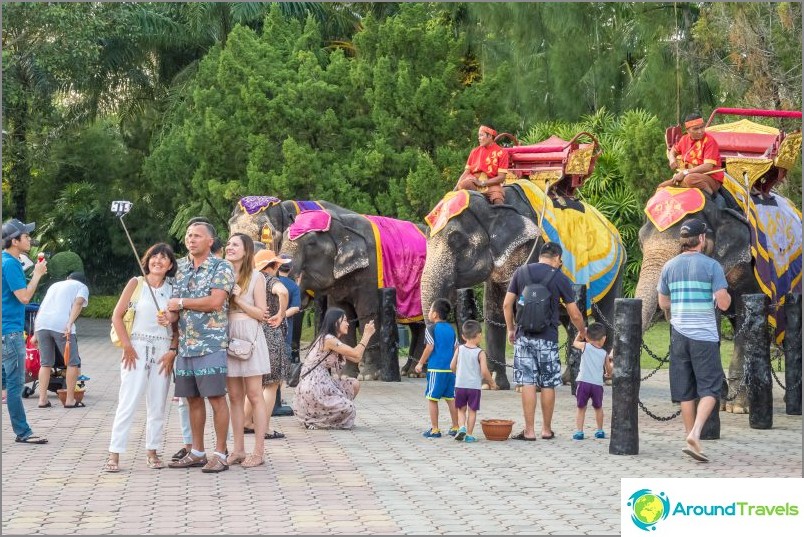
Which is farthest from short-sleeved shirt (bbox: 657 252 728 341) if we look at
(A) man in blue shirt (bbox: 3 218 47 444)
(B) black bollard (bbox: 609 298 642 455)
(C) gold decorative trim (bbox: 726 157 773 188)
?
(A) man in blue shirt (bbox: 3 218 47 444)

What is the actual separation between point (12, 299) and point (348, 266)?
5.85 metres

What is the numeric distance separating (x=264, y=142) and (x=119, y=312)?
47.4 ft

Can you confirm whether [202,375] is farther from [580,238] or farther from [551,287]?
[580,238]

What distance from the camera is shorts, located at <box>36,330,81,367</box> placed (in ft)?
41.1

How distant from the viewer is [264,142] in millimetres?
22703

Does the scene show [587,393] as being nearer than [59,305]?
Yes

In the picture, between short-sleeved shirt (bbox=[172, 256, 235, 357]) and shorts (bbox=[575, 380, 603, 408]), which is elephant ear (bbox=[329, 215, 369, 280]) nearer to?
shorts (bbox=[575, 380, 603, 408])

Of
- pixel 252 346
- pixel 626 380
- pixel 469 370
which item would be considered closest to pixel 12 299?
pixel 252 346

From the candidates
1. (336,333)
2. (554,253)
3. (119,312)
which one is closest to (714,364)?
(554,253)

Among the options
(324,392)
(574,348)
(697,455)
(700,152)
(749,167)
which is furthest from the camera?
(574,348)

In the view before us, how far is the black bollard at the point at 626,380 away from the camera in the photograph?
9375 mm

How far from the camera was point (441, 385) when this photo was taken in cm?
1027

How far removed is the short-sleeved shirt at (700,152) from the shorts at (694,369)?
3042 millimetres

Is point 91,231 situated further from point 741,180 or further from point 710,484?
point 710,484
